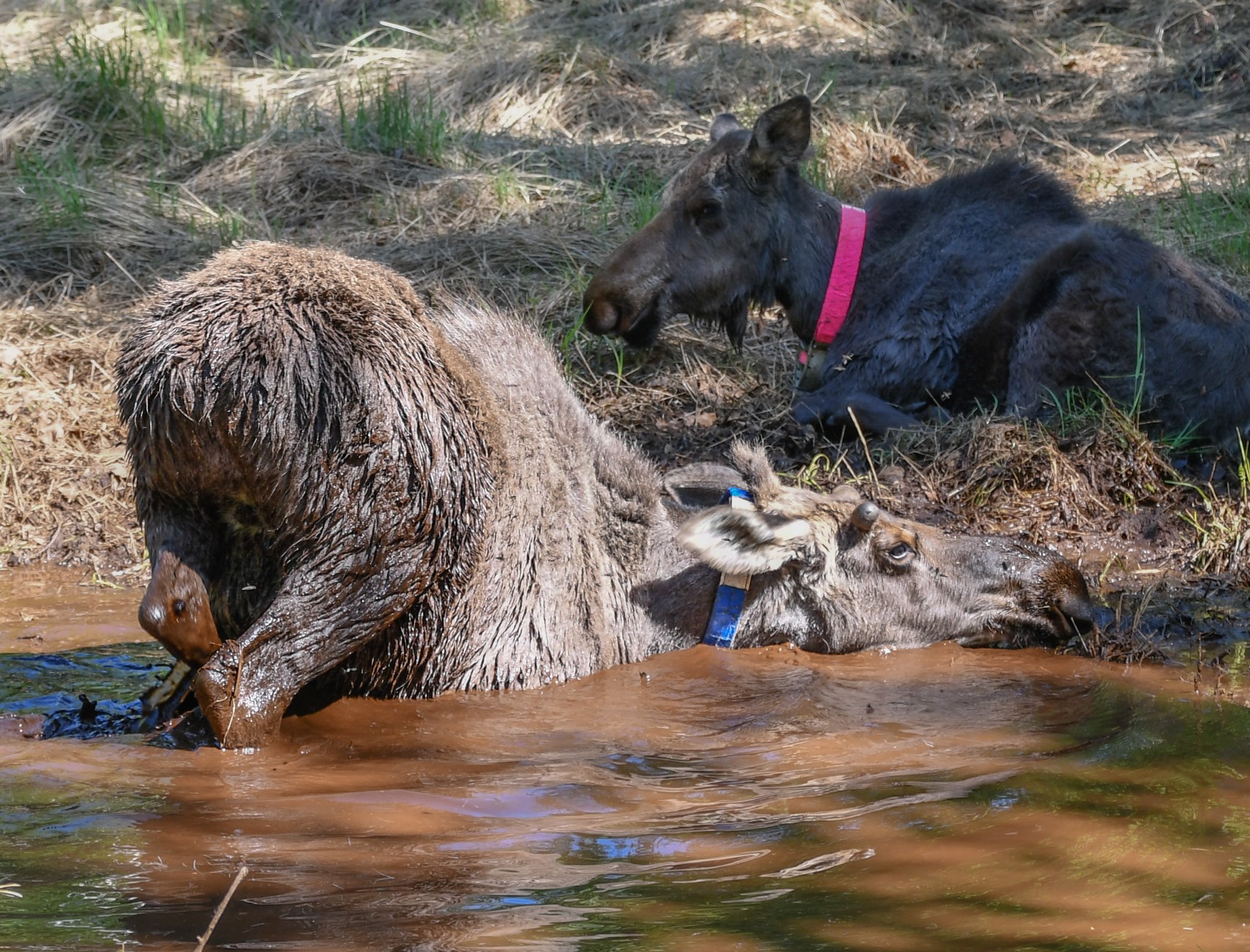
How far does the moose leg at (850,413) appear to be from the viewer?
24.6 feet

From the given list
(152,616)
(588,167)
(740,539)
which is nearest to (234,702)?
(152,616)

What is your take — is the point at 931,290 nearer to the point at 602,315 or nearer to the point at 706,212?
the point at 706,212

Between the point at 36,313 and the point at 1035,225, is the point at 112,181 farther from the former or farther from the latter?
the point at 1035,225

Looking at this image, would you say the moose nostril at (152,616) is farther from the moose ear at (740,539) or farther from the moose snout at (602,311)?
the moose snout at (602,311)

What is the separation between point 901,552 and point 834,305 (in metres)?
2.70

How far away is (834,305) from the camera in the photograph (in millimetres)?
8023

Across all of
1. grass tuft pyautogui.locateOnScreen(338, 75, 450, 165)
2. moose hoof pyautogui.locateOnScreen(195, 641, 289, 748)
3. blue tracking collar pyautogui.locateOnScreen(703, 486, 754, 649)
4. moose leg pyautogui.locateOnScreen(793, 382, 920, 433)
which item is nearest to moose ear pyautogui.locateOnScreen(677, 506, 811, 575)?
blue tracking collar pyautogui.locateOnScreen(703, 486, 754, 649)

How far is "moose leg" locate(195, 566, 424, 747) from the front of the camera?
14.2 feet

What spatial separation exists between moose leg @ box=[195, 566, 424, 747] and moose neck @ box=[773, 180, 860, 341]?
13.7 feet

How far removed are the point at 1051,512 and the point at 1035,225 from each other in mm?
2048

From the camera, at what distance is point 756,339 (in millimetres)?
9078

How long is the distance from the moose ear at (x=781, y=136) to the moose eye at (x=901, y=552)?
117 inches

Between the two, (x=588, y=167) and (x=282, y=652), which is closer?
(x=282, y=652)

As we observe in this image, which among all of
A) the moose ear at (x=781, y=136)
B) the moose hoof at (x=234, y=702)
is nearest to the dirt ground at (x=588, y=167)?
the moose ear at (x=781, y=136)
